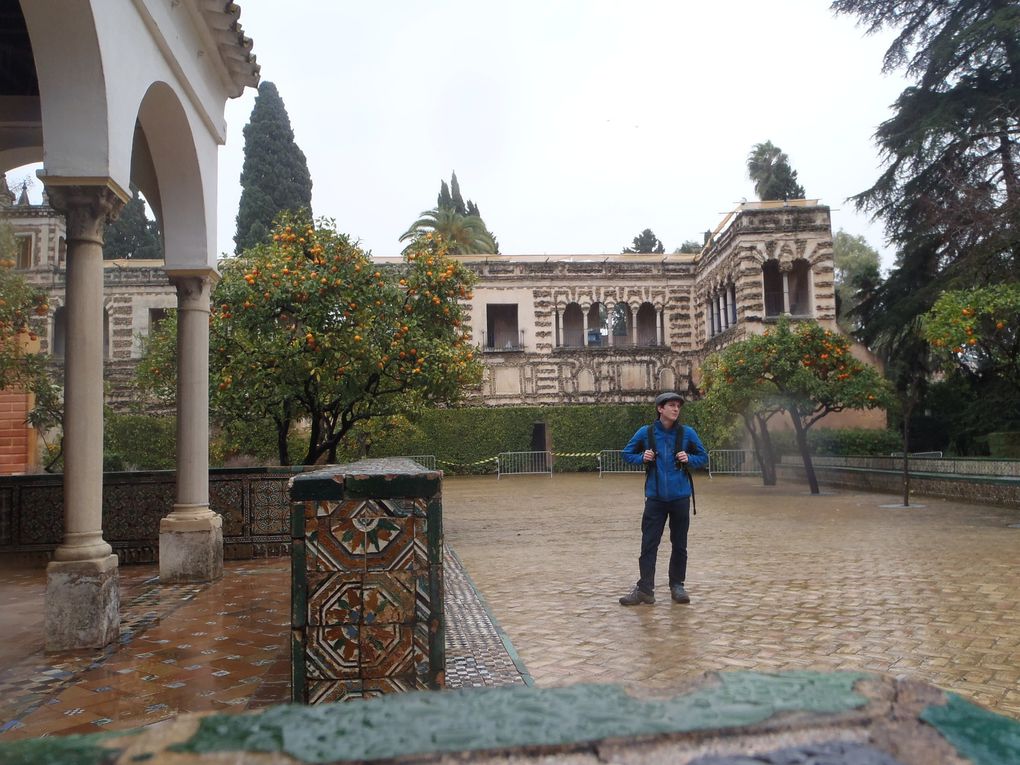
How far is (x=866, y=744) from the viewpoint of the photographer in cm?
110

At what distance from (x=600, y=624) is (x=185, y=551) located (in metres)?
4.77

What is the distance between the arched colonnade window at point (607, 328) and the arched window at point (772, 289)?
6.09 m

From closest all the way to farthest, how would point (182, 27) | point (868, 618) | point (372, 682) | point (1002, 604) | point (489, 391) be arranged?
point (372, 682) → point (868, 618) → point (1002, 604) → point (182, 27) → point (489, 391)

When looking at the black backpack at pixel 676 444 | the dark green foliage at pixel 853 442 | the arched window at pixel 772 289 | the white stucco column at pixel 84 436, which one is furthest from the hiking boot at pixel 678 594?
the arched window at pixel 772 289

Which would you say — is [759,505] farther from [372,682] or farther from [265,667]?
[372,682]

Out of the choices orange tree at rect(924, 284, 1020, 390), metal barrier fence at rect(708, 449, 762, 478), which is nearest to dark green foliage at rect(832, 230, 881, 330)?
metal barrier fence at rect(708, 449, 762, 478)

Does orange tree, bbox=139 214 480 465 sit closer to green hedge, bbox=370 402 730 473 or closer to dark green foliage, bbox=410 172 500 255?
green hedge, bbox=370 402 730 473

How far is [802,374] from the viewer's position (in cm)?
1877

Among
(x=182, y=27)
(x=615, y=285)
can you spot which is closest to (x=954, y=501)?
(x=182, y=27)

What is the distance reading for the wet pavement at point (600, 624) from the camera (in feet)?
16.1

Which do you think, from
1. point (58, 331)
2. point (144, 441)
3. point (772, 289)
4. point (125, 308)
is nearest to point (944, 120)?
point (772, 289)

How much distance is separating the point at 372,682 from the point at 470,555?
8.06 meters

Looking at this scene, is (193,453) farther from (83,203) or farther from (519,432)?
(519,432)

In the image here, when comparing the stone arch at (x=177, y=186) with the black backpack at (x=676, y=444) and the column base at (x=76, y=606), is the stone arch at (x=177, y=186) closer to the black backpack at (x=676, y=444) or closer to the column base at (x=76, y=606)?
the column base at (x=76, y=606)
